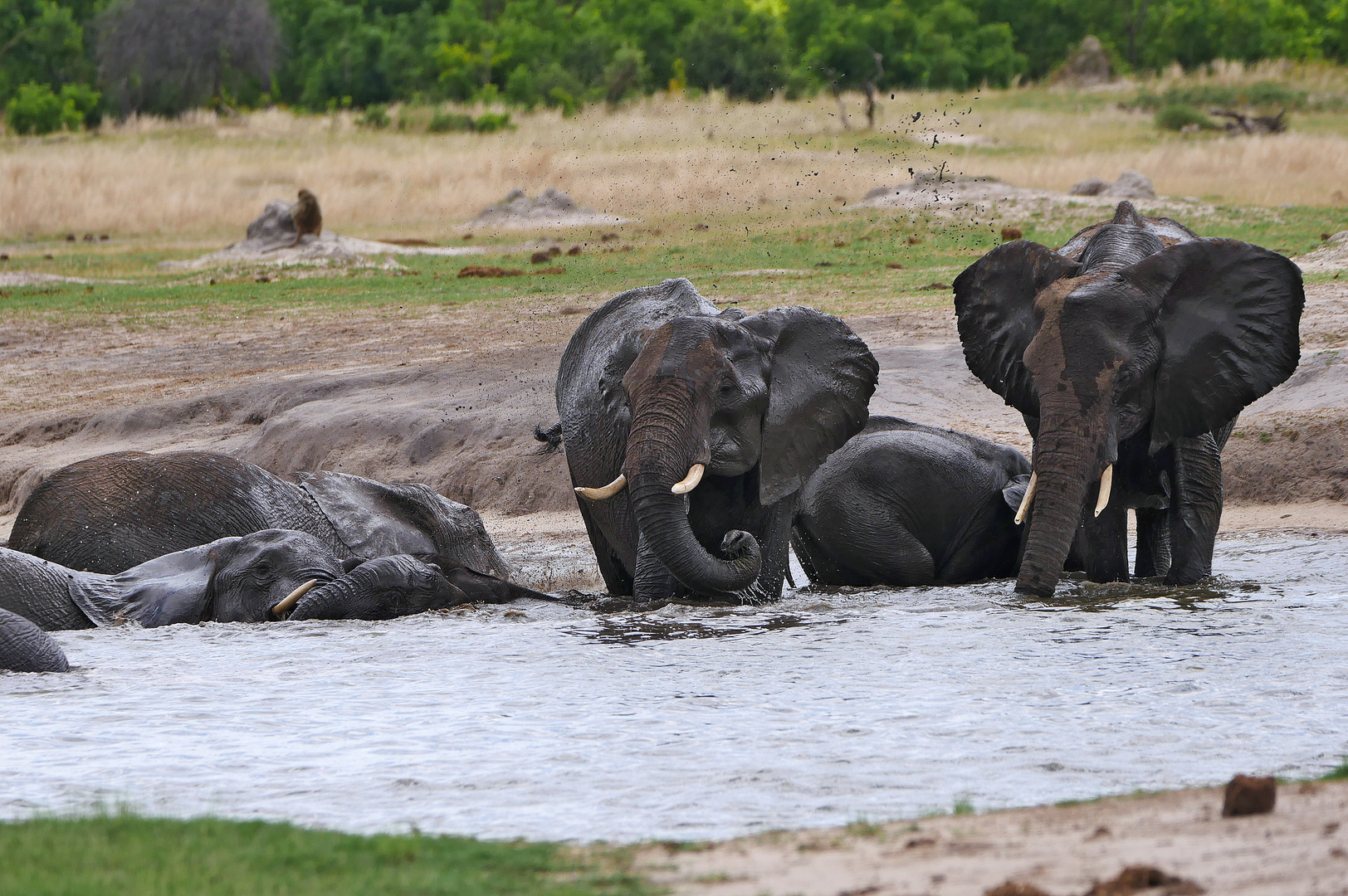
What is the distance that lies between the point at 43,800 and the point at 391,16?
248ft

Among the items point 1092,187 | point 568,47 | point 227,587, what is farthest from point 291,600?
point 568,47

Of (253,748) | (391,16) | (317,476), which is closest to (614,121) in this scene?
(391,16)

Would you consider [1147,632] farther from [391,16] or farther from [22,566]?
[391,16]

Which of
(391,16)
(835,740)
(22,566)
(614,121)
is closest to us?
(835,740)

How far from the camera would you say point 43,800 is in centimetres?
426

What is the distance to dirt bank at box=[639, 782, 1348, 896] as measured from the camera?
2980 millimetres

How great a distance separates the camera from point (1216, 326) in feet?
24.5

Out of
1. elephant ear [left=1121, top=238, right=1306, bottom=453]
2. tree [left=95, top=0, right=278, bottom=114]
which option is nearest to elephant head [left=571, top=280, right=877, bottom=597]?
elephant ear [left=1121, top=238, right=1306, bottom=453]

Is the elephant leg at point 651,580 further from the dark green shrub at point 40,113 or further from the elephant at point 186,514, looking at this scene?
the dark green shrub at point 40,113

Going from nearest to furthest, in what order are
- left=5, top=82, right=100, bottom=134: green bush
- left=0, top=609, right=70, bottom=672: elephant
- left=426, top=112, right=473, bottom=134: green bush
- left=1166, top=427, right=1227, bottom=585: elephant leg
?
left=0, top=609, right=70, bottom=672: elephant, left=1166, top=427, right=1227, bottom=585: elephant leg, left=426, top=112, right=473, bottom=134: green bush, left=5, top=82, right=100, bottom=134: green bush

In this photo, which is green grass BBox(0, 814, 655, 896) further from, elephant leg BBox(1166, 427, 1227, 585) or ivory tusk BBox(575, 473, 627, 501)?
elephant leg BBox(1166, 427, 1227, 585)

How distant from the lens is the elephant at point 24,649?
5.84m

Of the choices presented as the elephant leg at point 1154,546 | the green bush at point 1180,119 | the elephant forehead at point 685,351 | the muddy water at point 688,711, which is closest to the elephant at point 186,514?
the muddy water at point 688,711

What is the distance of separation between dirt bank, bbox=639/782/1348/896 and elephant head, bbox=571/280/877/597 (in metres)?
3.08
